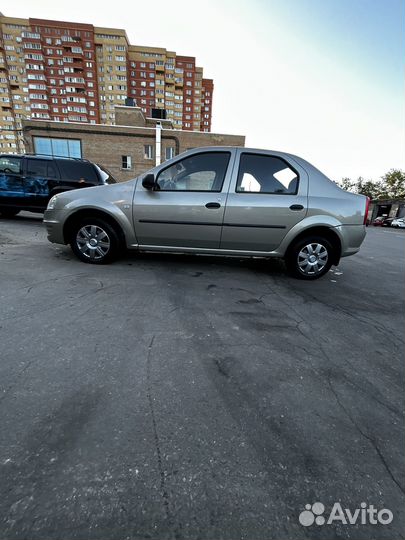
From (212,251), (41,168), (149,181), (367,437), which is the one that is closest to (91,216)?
(149,181)

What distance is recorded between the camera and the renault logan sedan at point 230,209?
403 centimetres

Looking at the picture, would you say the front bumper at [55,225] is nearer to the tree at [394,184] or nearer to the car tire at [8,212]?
the car tire at [8,212]

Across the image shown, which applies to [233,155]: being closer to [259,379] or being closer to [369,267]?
[259,379]

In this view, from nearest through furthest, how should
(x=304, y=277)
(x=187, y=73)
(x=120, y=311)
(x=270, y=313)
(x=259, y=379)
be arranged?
(x=259, y=379) < (x=120, y=311) < (x=270, y=313) < (x=304, y=277) < (x=187, y=73)

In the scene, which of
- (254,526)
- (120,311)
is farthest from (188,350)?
(254,526)

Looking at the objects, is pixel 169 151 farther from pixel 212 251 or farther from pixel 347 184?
pixel 347 184

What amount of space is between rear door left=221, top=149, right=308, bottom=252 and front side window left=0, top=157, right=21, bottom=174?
7.49 meters

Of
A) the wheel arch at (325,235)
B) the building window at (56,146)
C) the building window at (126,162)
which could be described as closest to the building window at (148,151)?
the building window at (126,162)

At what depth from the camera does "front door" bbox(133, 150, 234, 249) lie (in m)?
4.03

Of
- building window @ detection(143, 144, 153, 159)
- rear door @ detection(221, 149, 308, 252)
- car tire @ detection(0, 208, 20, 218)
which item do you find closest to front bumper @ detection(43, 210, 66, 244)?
rear door @ detection(221, 149, 308, 252)

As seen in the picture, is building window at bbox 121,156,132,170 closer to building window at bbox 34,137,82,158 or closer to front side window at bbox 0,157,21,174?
building window at bbox 34,137,82,158

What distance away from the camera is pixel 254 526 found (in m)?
1.09

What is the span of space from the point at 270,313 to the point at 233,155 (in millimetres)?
2508

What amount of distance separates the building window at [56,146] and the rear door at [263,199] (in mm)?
29856
